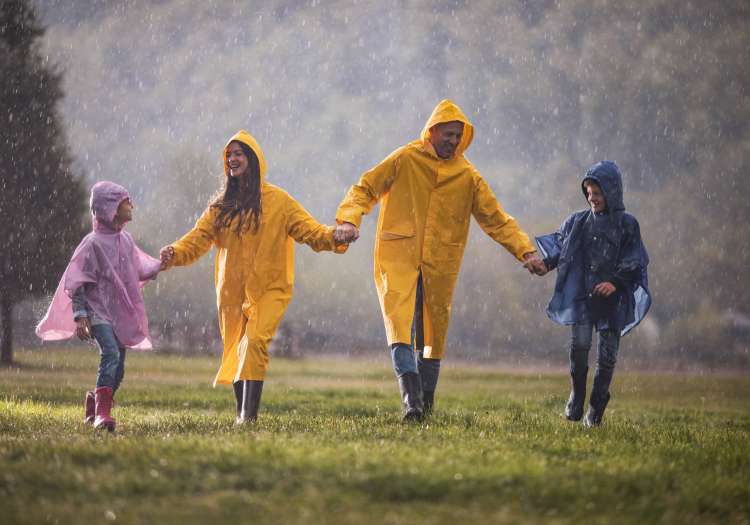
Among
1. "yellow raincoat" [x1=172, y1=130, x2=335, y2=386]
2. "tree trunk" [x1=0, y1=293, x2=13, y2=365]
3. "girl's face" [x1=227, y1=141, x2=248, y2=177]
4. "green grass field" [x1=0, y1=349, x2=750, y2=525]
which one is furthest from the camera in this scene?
"tree trunk" [x1=0, y1=293, x2=13, y2=365]

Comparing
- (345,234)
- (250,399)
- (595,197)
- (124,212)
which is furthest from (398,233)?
(124,212)

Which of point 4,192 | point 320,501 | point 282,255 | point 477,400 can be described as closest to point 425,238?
point 282,255

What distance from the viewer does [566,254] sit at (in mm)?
7906

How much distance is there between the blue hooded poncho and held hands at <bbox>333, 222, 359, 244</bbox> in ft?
6.38

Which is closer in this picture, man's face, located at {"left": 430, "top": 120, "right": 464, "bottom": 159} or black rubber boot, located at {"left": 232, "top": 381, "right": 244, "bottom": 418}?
black rubber boot, located at {"left": 232, "top": 381, "right": 244, "bottom": 418}

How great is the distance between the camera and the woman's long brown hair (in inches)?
303

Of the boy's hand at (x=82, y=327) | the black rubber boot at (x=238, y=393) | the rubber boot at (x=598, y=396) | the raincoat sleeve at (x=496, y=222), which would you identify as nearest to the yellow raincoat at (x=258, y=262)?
the black rubber boot at (x=238, y=393)

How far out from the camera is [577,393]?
25.8ft

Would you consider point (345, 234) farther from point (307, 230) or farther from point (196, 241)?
point (196, 241)

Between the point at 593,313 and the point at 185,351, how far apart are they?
1892 cm

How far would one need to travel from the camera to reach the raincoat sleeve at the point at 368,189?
779 centimetres

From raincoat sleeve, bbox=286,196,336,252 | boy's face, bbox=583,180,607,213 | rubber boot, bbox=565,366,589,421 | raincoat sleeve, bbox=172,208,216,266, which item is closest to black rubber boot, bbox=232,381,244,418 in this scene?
raincoat sleeve, bbox=172,208,216,266

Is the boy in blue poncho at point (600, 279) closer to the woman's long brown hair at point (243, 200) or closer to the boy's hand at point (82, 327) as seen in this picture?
the woman's long brown hair at point (243, 200)

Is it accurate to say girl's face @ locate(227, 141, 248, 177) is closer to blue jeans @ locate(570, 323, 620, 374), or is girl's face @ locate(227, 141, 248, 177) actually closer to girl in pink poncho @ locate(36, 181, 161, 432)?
girl in pink poncho @ locate(36, 181, 161, 432)
